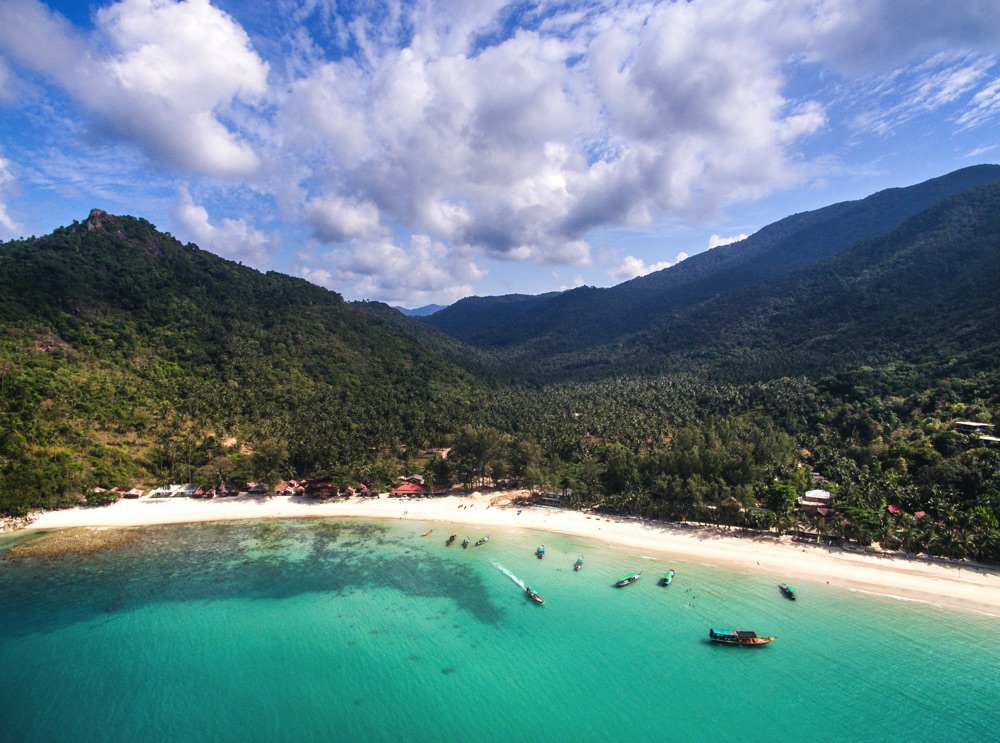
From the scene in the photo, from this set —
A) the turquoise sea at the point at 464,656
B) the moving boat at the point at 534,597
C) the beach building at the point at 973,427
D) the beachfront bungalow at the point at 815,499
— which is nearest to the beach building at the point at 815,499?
the beachfront bungalow at the point at 815,499

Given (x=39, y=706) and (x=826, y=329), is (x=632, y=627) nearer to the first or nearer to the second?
(x=39, y=706)

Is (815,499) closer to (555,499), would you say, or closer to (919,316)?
(555,499)

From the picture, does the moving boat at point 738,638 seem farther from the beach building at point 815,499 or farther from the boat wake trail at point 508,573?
the beach building at point 815,499

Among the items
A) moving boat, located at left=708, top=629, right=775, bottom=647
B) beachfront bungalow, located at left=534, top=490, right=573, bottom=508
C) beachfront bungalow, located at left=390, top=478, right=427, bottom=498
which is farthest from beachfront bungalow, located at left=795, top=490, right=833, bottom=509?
beachfront bungalow, located at left=390, top=478, right=427, bottom=498

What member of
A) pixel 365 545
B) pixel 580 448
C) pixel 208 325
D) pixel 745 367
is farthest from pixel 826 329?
pixel 208 325

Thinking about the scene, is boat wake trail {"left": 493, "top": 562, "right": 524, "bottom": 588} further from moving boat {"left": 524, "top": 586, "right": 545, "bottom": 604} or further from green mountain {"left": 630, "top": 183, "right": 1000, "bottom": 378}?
green mountain {"left": 630, "top": 183, "right": 1000, "bottom": 378}

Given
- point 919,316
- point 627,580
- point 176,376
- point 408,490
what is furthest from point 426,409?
point 919,316
